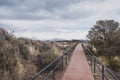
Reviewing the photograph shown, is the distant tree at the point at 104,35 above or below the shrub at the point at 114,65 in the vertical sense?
above

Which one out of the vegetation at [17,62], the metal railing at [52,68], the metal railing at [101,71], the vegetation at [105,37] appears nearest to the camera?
the metal railing at [101,71]

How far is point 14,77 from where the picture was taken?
1258 centimetres

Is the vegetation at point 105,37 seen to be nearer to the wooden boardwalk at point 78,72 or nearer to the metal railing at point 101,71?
the wooden boardwalk at point 78,72

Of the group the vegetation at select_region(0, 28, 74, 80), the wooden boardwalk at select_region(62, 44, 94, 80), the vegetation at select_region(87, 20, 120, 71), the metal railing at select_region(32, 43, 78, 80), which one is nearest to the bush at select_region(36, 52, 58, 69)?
the vegetation at select_region(0, 28, 74, 80)

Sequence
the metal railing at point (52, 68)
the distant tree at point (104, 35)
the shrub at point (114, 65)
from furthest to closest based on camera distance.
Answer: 1. the distant tree at point (104, 35)
2. the shrub at point (114, 65)
3. the metal railing at point (52, 68)

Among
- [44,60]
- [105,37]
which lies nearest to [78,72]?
[44,60]

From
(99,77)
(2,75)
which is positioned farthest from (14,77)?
(99,77)

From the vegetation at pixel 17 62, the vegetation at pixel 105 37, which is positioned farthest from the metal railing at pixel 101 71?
the vegetation at pixel 105 37

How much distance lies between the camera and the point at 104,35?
46.5 metres

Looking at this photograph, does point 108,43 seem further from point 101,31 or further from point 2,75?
point 2,75

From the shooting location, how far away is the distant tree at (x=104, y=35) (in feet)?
141

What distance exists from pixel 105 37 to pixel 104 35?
15.5 inches

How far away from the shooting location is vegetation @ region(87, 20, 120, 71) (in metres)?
40.7

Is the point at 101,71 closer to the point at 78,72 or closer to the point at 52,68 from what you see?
the point at 78,72
